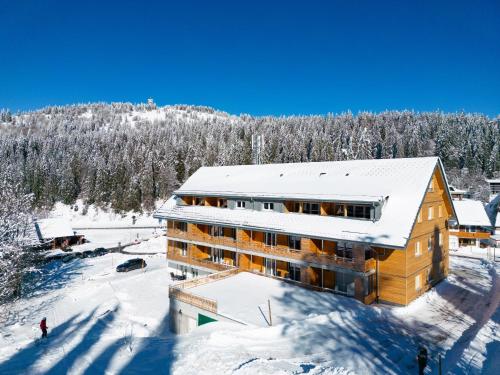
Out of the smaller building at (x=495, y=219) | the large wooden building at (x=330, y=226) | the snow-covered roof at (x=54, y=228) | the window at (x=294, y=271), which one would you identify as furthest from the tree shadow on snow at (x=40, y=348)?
the smaller building at (x=495, y=219)

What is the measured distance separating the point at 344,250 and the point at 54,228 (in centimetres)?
5684

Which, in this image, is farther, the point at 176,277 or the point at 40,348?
the point at 176,277

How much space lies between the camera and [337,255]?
2775 centimetres

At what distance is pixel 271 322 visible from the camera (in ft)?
66.3

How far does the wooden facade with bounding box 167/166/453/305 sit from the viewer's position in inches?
994

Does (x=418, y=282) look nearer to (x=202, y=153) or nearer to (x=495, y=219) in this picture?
(x=495, y=219)

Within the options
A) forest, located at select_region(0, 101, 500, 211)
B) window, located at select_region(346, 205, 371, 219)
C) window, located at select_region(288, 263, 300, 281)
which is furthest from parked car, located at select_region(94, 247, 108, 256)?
window, located at select_region(346, 205, 371, 219)

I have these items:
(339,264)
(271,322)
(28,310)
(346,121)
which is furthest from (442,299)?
(346,121)

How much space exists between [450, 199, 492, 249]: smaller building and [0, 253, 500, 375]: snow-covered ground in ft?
66.5

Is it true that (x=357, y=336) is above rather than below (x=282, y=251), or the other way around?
below

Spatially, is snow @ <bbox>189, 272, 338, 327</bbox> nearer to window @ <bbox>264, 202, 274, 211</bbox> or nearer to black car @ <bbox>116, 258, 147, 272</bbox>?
window @ <bbox>264, 202, 274, 211</bbox>

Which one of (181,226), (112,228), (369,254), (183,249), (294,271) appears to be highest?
(181,226)

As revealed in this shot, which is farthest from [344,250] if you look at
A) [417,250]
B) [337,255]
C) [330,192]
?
[417,250]

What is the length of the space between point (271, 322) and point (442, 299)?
15.6 metres
